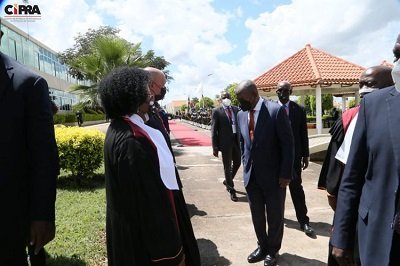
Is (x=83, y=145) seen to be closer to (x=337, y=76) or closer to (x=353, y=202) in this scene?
(x=353, y=202)

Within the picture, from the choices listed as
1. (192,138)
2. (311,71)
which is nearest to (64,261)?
(311,71)

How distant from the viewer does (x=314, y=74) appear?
15867 mm

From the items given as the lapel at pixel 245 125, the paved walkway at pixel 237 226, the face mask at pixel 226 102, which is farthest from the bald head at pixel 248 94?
the face mask at pixel 226 102

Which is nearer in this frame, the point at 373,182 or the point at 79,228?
the point at 373,182

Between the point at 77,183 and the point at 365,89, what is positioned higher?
the point at 365,89

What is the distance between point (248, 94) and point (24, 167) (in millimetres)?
2646

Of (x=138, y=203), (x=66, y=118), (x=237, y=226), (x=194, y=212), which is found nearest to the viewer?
(x=138, y=203)

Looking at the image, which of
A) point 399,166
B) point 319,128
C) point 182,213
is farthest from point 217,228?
point 319,128

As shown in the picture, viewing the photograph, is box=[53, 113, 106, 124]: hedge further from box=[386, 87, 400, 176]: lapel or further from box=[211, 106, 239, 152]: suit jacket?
box=[386, 87, 400, 176]: lapel

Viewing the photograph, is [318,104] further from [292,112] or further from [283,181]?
[283,181]

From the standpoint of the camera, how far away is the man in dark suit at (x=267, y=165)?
13.5 feet

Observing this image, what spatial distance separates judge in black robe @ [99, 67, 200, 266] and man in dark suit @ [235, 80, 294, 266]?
1896 millimetres

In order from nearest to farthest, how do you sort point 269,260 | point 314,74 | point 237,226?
point 269,260 → point 237,226 → point 314,74

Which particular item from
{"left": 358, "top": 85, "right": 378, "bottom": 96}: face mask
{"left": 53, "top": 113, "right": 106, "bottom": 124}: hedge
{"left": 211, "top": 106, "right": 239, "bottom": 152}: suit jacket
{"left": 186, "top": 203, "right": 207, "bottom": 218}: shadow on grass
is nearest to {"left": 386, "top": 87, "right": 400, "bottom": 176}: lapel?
{"left": 358, "top": 85, "right": 378, "bottom": 96}: face mask
